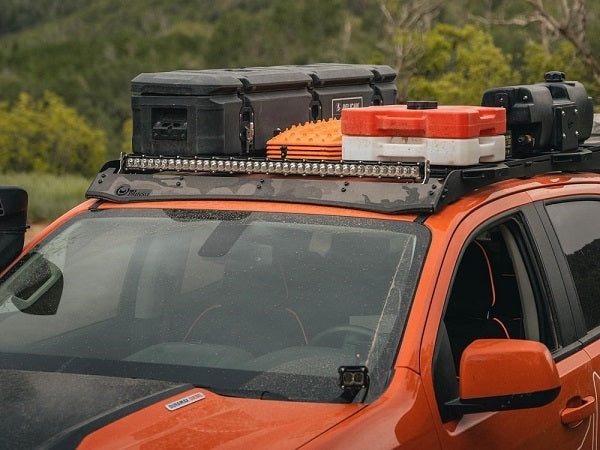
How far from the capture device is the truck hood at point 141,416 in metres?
2.83

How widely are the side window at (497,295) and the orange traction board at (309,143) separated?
547 mm

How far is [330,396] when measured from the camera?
3.13 metres

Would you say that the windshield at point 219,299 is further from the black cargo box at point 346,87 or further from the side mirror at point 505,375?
the black cargo box at point 346,87

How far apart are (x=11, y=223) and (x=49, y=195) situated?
18740 millimetres

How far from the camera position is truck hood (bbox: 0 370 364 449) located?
112 inches

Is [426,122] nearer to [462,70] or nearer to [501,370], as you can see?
[501,370]

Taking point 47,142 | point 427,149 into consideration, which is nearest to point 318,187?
point 427,149

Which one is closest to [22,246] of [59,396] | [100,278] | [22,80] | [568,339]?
[100,278]

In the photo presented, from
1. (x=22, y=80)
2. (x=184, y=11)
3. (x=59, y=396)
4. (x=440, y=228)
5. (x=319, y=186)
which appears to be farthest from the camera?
(x=184, y=11)

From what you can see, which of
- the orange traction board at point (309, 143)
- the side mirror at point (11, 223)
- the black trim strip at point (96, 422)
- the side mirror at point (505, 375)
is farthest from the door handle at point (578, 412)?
the side mirror at point (11, 223)

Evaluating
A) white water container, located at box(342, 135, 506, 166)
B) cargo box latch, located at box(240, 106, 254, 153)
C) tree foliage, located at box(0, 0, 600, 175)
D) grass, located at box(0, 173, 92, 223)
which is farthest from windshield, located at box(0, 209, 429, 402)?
tree foliage, located at box(0, 0, 600, 175)

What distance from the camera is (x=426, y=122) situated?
12.4ft

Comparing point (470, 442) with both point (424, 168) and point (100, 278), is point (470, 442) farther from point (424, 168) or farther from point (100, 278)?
point (100, 278)

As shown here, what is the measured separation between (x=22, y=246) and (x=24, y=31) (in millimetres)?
77907
